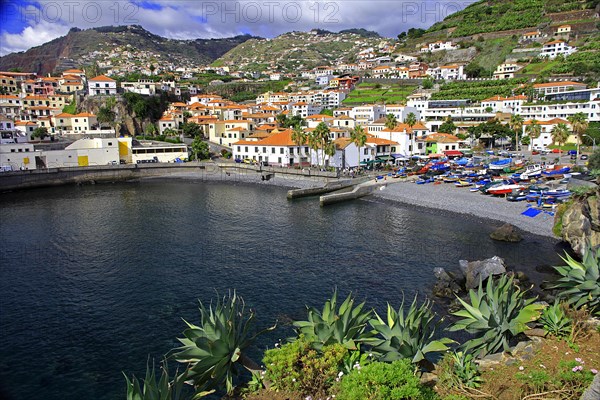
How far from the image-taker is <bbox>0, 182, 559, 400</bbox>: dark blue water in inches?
697

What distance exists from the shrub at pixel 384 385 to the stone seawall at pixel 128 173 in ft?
165

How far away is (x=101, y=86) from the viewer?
9988cm

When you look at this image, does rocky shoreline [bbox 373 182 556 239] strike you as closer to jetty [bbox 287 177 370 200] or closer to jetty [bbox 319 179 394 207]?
jetty [bbox 319 179 394 207]

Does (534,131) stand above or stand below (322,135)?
below

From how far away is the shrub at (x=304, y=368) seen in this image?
333 inches

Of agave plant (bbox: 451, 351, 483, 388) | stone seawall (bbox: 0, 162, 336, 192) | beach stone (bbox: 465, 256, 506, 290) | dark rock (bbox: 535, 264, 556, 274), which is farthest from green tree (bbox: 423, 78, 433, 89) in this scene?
agave plant (bbox: 451, 351, 483, 388)

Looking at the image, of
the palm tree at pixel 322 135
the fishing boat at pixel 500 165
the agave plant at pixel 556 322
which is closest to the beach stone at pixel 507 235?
the agave plant at pixel 556 322

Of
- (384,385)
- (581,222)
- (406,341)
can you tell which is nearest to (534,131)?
(581,222)

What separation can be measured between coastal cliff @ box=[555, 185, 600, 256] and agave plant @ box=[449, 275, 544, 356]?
19.1m

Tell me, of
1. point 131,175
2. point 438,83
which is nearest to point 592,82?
point 438,83

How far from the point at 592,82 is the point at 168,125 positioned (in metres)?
88.1

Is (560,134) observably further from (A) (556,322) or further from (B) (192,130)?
(B) (192,130)

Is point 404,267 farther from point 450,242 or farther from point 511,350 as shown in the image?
point 511,350

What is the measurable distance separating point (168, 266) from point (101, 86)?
288 feet
